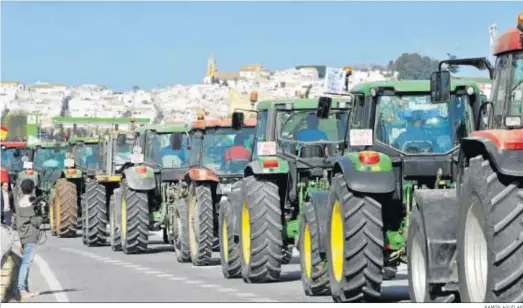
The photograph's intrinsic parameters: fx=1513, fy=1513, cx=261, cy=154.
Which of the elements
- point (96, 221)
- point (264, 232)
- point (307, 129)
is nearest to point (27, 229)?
point (264, 232)

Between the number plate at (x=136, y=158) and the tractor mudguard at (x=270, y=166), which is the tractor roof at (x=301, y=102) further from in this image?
the number plate at (x=136, y=158)

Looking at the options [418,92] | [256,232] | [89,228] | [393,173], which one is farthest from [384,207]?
[89,228]

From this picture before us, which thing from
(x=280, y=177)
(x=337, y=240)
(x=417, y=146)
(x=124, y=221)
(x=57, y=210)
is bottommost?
(x=57, y=210)

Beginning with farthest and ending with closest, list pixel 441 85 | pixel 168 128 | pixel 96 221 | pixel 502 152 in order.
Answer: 1. pixel 96 221
2. pixel 168 128
3. pixel 441 85
4. pixel 502 152

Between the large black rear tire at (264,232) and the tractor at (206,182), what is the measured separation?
3.83 metres

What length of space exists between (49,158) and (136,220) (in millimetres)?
17223

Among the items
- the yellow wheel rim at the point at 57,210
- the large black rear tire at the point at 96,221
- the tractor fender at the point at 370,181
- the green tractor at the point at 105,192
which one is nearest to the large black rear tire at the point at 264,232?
the tractor fender at the point at 370,181

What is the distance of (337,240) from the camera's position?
1633 cm

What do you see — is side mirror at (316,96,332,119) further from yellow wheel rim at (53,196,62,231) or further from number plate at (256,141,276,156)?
yellow wheel rim at (53,196,62,231)

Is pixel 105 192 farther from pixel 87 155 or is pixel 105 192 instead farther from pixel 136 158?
pixel 87 155

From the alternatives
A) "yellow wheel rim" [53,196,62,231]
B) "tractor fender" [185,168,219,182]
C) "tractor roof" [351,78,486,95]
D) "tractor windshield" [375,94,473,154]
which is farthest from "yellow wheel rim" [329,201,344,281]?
"yellow wheel rim" [53,196,62,231]

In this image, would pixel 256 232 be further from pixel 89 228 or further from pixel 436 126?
pixel 89 228

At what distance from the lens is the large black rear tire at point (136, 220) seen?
2855 cm

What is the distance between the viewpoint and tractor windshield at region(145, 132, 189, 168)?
2961 cm
